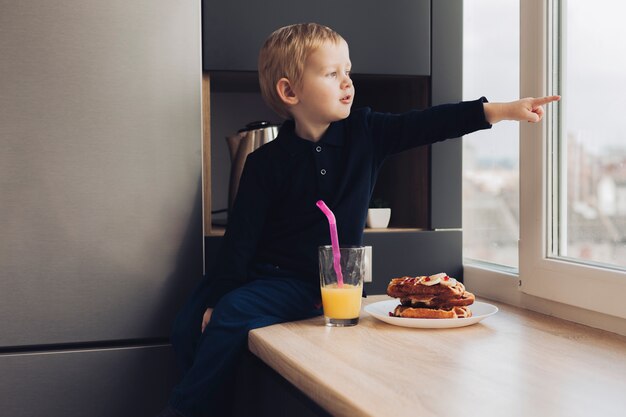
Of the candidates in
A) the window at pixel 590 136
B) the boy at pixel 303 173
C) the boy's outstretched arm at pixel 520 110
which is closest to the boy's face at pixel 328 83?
the boy at pixel 303 173

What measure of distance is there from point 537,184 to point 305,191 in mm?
452

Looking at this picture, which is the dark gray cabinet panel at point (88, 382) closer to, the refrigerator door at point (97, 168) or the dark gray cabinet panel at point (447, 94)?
the refrigerator door at point (97, 168)

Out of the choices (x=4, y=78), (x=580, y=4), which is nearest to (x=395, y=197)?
(x=580, y=4)

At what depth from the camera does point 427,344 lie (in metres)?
1.09

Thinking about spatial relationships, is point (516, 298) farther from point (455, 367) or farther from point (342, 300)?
point (455, 367)

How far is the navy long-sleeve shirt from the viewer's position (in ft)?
4.59

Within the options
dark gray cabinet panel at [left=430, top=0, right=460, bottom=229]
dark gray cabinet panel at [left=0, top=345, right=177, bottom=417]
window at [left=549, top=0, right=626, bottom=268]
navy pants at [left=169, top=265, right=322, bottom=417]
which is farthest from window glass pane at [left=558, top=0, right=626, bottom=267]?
dark gray cabinet panel at [left=0, top=345, right=177, bottom=417]

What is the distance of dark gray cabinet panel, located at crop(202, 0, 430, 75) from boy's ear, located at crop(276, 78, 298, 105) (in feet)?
0.44

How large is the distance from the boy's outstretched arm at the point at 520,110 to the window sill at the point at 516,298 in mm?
354

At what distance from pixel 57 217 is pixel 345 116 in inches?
24.0

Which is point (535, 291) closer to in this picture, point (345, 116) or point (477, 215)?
point (477, 215)

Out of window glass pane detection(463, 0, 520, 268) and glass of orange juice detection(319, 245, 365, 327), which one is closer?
glass of orange juice detection(319, 245, 365, 327)

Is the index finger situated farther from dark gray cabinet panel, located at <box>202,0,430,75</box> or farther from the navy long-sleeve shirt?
dark gray cabinet panel, located at <box>202,0,430,75</box>

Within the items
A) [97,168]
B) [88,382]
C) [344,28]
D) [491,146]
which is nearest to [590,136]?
[491,146]
